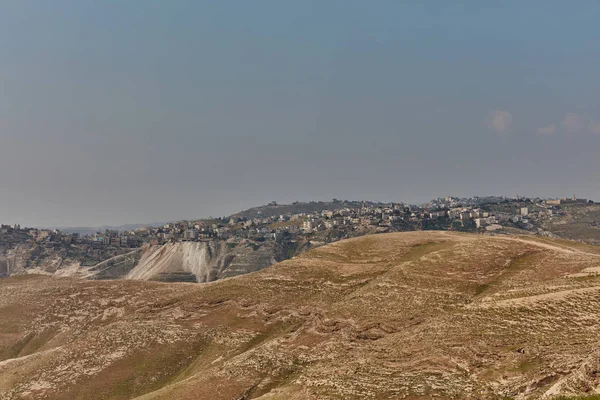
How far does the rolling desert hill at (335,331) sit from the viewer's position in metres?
44.4

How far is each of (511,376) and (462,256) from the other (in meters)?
47.2

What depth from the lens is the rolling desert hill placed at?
4438 cm

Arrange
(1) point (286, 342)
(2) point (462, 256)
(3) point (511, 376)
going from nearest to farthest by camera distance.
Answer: (3) point (511, 376) < (1) point (286, 342) < (2) point (462, 256)

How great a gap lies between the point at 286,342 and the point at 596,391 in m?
39.0

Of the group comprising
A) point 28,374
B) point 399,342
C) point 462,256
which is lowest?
point 28,374

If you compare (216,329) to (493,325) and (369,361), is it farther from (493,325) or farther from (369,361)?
(493,325)

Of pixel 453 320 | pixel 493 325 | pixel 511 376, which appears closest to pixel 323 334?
pixel 453 320

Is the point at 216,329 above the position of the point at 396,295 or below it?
below

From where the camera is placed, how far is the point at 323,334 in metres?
65.2

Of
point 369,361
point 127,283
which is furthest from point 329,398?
point 127,283

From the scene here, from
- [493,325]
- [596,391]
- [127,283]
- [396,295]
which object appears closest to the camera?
[596,391]

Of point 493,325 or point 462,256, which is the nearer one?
point 493,325

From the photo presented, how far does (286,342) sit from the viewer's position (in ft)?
209

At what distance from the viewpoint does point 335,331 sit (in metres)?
65.5
